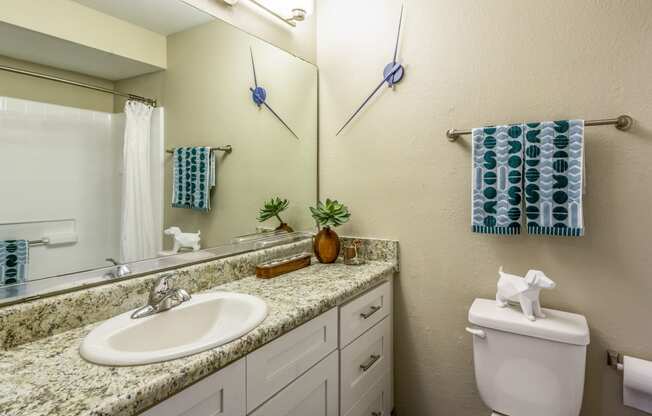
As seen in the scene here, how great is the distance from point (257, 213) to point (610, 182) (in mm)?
1369

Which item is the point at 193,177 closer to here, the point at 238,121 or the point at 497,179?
the point at 238,121

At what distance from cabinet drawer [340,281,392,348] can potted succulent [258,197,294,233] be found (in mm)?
563

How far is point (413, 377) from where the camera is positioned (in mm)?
1606

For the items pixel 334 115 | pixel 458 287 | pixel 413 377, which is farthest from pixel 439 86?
pixel 413 377

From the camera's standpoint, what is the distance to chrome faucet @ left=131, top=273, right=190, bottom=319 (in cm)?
96

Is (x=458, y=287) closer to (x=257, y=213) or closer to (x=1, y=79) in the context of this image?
(x=257, y=213)

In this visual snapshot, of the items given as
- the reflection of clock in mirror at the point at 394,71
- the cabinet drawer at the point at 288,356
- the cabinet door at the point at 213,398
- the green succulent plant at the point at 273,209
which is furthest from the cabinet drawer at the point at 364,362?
the reflection of clock in mirror at the point at 394,71

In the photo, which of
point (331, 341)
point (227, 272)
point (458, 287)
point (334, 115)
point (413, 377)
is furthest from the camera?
point (334, 115)

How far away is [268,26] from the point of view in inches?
64.4

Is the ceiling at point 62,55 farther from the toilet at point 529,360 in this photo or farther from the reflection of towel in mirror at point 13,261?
the toilet at point 529,360

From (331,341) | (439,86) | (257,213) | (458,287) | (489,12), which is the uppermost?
(489,12)

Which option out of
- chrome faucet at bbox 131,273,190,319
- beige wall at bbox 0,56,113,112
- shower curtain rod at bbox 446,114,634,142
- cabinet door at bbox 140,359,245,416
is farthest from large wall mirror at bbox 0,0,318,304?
shower curtain rod at bbox 446,114,634,142

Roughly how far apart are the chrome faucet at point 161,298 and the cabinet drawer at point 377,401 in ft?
2.37

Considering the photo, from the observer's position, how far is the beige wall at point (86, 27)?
2.86 ft
